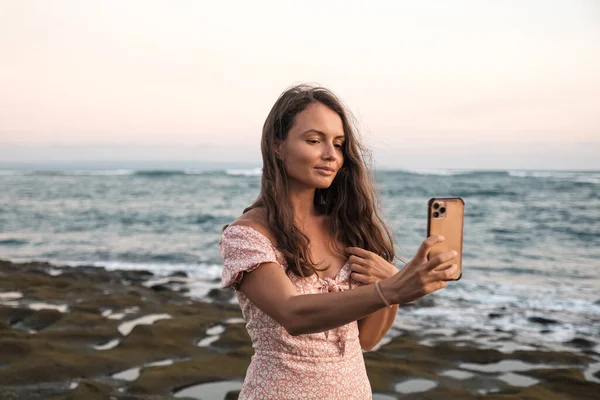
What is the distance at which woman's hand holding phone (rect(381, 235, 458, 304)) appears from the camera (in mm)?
1595

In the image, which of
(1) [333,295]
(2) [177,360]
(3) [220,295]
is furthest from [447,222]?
(3) [220,295]

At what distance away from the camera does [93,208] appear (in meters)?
22.6

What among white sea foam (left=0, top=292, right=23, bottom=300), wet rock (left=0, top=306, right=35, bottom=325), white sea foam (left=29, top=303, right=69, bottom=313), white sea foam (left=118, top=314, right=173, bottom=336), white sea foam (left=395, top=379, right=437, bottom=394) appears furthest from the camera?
white sea foam (left=0, top=292, right=23, bottom=300)

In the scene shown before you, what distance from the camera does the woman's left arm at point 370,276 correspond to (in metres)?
2.14

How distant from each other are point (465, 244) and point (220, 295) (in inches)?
298

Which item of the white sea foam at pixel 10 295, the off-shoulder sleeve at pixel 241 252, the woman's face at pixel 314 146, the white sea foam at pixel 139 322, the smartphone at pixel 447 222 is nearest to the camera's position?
the smartphone at pixel 447 222

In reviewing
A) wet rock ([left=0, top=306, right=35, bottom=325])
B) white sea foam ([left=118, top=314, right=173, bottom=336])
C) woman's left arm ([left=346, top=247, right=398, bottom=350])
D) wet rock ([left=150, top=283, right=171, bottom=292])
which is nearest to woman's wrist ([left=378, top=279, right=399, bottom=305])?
woman's left arm ([left=346, top=247, right=398, bottom=350])

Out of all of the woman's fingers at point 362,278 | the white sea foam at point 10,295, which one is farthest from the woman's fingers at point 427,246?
the white sea foam at point 10,295

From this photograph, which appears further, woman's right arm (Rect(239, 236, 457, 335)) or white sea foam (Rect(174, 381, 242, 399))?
white sea foam (Rect(174, 381, 242, 399))

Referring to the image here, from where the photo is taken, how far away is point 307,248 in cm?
217

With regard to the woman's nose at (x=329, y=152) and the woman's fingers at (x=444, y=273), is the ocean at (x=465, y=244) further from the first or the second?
the woman's fingers at (x=444, y=273)

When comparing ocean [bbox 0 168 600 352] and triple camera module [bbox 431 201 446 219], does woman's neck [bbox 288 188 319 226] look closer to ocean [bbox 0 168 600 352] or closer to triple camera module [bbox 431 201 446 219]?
ocean [bbox 0 168 600 352]

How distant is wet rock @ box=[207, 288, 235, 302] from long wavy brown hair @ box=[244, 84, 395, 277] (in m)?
6.22

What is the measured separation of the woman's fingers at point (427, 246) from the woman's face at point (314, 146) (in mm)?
636
